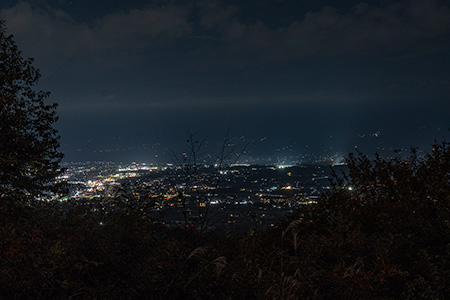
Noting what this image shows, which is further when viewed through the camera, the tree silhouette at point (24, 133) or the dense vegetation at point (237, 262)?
the tree silhouette at point (24, 133)

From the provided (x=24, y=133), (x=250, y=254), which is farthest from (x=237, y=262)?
(x=24, y=133)

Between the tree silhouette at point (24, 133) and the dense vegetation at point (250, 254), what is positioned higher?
the tree silhouette at point (24, 133)

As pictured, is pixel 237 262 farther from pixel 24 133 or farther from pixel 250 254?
pixel 24 133

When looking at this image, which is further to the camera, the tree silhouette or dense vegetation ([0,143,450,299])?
the tree silhouette

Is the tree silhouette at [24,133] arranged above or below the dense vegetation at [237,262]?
above

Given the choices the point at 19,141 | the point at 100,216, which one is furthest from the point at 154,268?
the point at 19,141

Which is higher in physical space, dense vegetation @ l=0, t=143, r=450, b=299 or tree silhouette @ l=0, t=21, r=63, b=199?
tree silhouette @ l=0, t=21, r=63, b=199

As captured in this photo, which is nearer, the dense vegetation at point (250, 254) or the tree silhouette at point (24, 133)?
the dense vegetation at point (250, 254)
